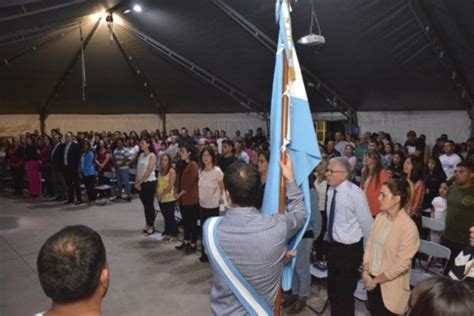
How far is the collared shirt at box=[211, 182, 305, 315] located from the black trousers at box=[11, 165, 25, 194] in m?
9.65

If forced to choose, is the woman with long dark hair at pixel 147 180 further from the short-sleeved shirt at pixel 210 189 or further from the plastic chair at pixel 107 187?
the plastic chair at pixel 107 187

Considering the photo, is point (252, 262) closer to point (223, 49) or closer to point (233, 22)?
point (233, 22)

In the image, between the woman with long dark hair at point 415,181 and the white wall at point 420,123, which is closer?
the woman with long dark hair at point 415,181

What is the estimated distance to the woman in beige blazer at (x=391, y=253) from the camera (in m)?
2.52

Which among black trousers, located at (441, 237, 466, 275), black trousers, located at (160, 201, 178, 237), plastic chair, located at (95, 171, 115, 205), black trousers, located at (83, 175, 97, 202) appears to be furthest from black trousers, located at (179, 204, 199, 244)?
black trousers, located at (83, 175, 97, 202)

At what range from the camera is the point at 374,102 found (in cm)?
A: 1008

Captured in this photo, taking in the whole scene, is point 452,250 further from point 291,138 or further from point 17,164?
point 17,164

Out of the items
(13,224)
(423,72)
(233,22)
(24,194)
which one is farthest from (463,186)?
(24,194)

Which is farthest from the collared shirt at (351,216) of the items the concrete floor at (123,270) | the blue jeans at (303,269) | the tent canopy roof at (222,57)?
the tent canopy roof at (222,57)

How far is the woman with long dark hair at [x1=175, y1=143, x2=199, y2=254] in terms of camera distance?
17.0 ft

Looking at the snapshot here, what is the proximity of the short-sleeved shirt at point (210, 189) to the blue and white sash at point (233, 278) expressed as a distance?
313 centimetres

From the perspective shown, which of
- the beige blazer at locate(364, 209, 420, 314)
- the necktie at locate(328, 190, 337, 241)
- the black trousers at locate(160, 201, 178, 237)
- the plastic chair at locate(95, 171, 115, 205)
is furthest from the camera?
the plastic chair at locate(95, 171, 115, 205)

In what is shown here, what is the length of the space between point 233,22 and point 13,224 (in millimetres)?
6178

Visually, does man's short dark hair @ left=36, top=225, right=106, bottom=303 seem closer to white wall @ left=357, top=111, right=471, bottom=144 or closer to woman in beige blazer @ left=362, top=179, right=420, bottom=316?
woman in beige blazer @ left=362, top=179, right=420, bottom=316
